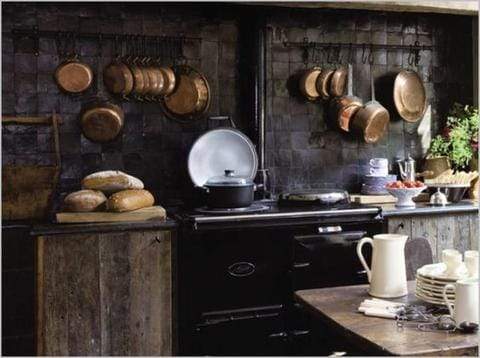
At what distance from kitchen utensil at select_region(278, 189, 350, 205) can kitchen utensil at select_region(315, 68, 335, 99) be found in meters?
0.79

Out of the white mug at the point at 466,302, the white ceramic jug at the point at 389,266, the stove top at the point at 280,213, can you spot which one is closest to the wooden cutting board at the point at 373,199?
the stove top at the point at 280,213

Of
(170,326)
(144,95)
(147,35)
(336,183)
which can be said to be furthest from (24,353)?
(336,183)

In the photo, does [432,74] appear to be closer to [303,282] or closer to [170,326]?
[303,282]

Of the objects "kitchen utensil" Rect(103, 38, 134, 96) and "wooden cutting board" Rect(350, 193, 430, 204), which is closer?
"kitchen utensil" Rect(103, 38, 134, 96)

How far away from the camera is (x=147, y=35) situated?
3766 mm

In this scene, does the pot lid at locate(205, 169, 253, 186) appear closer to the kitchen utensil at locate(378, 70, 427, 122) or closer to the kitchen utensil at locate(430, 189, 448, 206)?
the kitchen utensil at locate(430, 189, 448, 206)

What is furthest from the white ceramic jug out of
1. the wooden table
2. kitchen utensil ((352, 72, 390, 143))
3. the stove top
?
kitchen utensil ((352, 72, 390, 143))

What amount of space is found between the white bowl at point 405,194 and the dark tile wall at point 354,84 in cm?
59

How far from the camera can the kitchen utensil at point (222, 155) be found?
3.76 m

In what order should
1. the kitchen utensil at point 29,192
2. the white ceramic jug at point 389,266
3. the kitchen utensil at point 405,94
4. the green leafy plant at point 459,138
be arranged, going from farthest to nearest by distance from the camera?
the kitchen utensil at point 405,94 → the green leafy plant at point 459,138 → the kitchen utensil at point 29,192 → the white ceramic jug at point 389,266

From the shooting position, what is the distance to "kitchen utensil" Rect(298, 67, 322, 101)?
4.03 metres

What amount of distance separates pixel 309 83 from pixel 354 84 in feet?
1.34

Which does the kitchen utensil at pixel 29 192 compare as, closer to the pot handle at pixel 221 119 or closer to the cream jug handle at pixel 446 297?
the pot handle at pixel 221 119

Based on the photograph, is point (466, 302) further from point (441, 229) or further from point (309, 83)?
point (309, 83)
